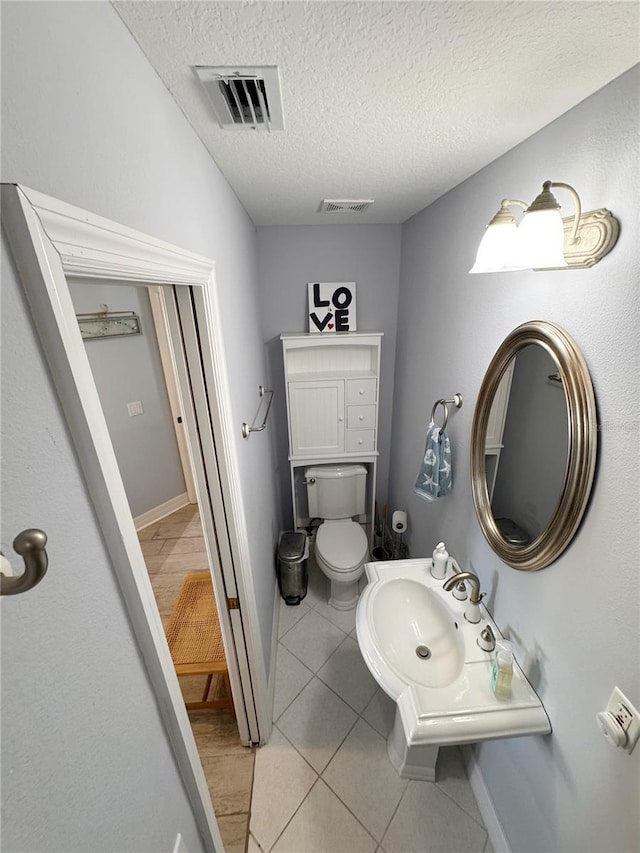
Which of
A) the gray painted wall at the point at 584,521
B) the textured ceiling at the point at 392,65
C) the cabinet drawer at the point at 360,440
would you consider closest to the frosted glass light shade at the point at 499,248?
the gray painted wall at the point at 584,521

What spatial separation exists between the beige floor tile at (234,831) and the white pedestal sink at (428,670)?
67 centimetres

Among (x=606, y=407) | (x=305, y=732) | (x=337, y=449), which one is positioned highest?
(x=606, y=407)

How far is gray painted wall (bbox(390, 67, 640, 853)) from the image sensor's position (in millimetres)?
748

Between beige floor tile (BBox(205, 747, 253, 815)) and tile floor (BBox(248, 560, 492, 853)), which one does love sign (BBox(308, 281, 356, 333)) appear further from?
beige floor tile (BBox(205, 747, 253, 815))

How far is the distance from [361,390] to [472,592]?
4.27ft

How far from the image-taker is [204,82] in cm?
70

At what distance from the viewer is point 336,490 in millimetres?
2445

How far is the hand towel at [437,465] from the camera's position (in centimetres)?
156

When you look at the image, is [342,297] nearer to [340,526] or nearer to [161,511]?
[340,526]

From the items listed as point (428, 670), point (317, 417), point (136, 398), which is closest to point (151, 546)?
point (136, 398)

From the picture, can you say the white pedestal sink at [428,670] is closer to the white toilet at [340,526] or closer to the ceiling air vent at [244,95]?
the white toilet at [340,526]

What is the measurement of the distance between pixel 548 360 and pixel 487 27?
0.74 metres

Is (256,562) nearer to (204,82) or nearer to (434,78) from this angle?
(204,82)

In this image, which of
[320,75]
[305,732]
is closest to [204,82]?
[320,75]
